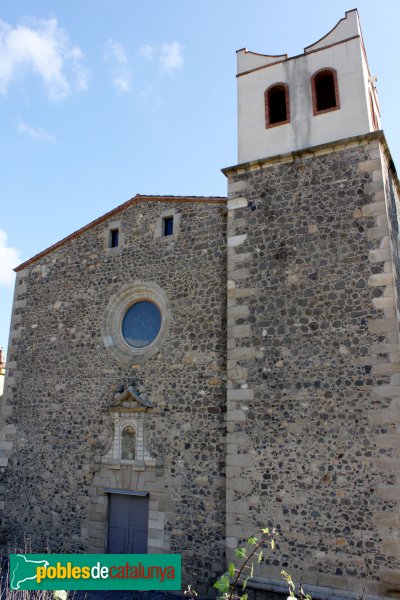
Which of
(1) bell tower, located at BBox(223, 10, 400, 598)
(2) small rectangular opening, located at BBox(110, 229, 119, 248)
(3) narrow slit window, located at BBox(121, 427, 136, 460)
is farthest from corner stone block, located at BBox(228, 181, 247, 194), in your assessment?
(3) narrow slit window, located at BBox(121, 427, 136, 460)

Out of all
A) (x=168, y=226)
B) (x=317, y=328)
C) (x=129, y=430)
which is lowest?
(x=129, y=430)

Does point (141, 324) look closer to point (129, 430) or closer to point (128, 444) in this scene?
point (129, 430)

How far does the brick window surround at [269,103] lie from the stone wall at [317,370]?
970mm

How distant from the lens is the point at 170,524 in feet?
29.0

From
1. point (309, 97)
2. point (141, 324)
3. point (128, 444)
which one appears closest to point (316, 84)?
point (309, 97)

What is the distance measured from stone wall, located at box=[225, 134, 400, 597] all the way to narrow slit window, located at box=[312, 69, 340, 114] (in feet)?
3.93

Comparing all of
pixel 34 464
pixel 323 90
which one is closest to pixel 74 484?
pixel 34 464

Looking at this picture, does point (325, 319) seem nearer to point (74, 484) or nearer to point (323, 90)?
point (323, 90)

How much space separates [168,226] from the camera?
1080 cm

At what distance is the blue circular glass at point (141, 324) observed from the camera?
10.4m

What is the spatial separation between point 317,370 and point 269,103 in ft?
19.2

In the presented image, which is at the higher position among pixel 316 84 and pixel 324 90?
pixel 316 84

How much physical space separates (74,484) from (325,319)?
6.51 meters

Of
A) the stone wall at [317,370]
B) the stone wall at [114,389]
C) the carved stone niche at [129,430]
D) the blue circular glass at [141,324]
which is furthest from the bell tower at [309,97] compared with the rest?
the carved stone niche at [129,430]
